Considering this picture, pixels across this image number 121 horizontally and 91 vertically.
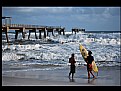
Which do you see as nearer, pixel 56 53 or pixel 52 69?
pixel 52 69

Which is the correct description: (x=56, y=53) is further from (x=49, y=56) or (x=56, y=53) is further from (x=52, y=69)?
(x=52, y=69)

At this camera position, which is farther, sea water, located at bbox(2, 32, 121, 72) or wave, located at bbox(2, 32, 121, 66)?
wave, located at bbox(2, 32, 121, 66)

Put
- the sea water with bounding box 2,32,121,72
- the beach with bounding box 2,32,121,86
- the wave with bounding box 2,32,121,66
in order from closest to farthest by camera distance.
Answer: the beach with bounding box 2,32,121,86, the sea water with bounding box 2,32,121,72, the wave with bounding box 2,32,121,66

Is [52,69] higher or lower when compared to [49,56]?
lower

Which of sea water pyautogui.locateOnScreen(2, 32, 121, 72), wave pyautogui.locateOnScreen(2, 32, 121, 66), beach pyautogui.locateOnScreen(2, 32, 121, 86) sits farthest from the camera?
wave pyautogui.locateOnScreen(2, 32, 121, 66)

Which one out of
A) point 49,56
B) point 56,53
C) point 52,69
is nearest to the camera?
point 52,69

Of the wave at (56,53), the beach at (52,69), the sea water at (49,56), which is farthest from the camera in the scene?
the wave at (56,53)

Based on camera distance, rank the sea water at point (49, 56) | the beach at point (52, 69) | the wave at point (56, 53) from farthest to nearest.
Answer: the wave at point (56, 53)
the sea water at point (49, 56)
the beach at point (52, 69)

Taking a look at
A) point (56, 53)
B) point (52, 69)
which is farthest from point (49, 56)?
point (52, 69)

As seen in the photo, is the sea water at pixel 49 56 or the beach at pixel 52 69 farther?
the sea water at pixel 49 56

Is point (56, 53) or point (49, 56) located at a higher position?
point (56, 53)

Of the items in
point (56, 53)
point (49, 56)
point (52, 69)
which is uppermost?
point (56, 53)

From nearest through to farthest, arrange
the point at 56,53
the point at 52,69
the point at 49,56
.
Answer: the point at 52,69, the point at 49,56, the point at 56,53
